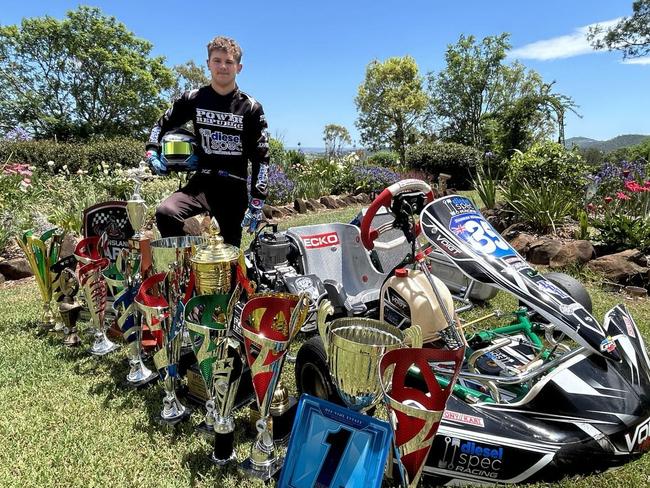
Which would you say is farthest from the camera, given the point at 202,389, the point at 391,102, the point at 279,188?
the point at 391,102

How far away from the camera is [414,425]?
1.33m

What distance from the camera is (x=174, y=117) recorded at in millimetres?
3189

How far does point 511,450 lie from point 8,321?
3.60 m

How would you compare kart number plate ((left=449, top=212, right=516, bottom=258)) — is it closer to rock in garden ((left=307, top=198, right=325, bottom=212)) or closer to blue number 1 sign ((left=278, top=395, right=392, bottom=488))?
blue number 1 sign ((left=278, top=395, right=392, bottom=488))

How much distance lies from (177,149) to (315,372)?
5.88 feet

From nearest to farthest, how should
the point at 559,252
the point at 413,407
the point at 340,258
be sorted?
the point at 413,407
the point at 340,258
the point at 559,252

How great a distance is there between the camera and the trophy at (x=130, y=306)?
2.51 metres

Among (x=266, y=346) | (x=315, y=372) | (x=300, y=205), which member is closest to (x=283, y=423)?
(x=315, y=372)

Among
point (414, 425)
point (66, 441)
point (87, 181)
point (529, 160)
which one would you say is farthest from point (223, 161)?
point (529, 160)

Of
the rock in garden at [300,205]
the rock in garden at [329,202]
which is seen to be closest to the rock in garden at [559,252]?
the rock in garden at [300,205]

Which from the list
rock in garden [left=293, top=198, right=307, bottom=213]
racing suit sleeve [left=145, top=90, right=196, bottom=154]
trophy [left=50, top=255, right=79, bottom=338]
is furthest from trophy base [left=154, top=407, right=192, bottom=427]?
rock in garden [left=293, top=198, right=307, bottom=213]

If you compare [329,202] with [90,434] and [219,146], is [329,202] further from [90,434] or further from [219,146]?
[90,434]

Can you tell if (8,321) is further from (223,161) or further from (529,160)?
(529,160)

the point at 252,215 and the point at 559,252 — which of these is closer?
the point at 252,215
